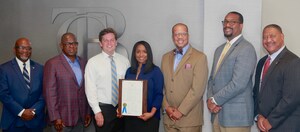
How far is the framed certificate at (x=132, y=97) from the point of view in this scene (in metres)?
3.15

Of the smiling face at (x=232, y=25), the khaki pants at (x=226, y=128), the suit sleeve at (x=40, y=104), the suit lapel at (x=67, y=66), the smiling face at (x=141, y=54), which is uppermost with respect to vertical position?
the smiling face at (x=232, y=25)

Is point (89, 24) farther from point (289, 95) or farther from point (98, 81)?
point (289, 95)

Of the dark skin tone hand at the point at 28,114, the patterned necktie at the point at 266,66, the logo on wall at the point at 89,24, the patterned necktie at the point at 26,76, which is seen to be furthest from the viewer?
the logo on wall at the point at 89,24

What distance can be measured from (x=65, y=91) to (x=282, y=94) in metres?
2.22

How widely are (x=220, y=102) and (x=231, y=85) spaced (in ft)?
A: 0.69

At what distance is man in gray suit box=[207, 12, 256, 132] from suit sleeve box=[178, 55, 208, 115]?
4.8 inches

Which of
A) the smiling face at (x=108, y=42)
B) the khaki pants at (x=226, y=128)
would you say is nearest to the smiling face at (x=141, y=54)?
the smiling face at (x=108, y=42)

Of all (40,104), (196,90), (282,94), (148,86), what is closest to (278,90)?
(282,94)

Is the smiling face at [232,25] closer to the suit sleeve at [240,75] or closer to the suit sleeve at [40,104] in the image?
the suit sleeve at [240,75]

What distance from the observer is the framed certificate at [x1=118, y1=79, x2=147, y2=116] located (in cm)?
315

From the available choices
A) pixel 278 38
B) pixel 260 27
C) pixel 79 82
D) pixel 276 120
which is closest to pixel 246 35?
pixel 260 27

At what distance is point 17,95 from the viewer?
133 inches

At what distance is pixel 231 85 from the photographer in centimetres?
293

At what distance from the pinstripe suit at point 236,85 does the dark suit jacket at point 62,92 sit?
5.02 ft
